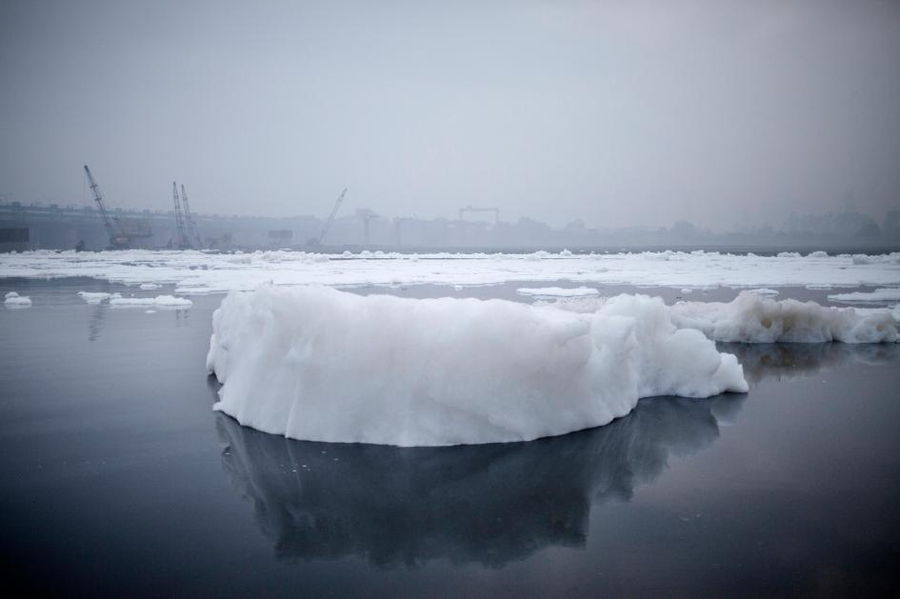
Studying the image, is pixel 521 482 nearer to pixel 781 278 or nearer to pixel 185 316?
pixel 185 316

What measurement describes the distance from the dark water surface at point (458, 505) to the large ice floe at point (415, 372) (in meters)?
0.19

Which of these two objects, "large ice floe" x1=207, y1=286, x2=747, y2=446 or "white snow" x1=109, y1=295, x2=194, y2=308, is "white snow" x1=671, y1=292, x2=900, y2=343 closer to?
"large ice floe" x1=207, y1=286, x2=747, y2=446

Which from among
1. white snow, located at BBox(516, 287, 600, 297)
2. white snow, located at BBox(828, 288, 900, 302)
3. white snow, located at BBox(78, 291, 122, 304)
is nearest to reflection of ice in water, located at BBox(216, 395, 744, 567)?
white snow, located at BBox(516, 287, 600, 297)

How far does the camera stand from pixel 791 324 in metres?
8.74

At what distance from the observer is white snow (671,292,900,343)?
28.4ft

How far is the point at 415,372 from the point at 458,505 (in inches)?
51.0

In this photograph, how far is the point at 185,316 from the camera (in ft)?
37.1

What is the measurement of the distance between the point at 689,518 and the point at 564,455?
42.5 inches

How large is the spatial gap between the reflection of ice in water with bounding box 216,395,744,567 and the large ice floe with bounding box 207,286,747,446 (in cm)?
15

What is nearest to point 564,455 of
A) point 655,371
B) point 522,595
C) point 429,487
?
point 429,487

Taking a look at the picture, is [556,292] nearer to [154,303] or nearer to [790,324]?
[790,324]

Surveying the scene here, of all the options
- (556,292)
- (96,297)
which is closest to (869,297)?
(556,292)

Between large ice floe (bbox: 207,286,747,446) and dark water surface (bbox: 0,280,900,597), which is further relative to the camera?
large ice floe (bbox: 207,286,747,446)

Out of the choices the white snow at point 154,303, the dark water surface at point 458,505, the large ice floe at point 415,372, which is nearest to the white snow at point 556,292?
the white snow at point 154,303
